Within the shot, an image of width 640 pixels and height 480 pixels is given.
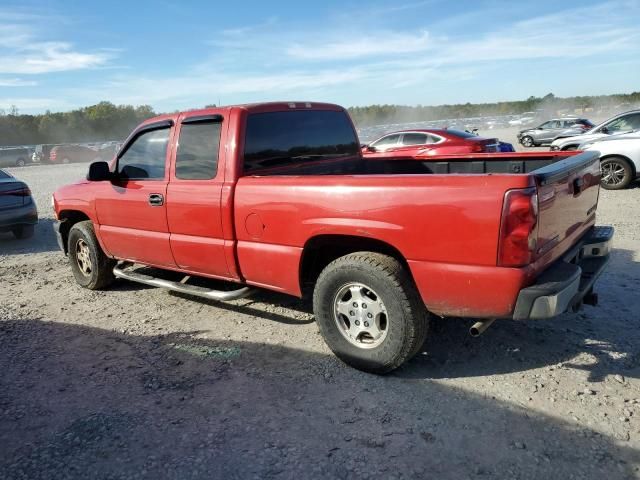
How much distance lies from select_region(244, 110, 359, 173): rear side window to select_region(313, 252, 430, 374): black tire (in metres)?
1.26

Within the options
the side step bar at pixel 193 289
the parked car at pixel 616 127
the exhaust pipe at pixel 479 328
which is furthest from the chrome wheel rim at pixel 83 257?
the parked car at pixel 616 127

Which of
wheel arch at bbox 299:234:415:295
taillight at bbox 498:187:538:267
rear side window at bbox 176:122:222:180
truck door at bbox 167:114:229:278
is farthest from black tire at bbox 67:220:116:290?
taillight at bbox 498:187:538:267

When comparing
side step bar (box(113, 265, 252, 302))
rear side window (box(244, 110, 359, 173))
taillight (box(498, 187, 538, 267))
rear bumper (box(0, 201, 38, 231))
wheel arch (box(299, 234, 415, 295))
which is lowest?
side step bar (box(113, 265, 252, 302))

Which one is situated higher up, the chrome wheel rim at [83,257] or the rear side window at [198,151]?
the rear side window at [198,151]

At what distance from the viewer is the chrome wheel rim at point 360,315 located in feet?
11.5

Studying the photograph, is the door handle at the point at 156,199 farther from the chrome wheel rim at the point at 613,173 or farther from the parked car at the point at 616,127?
the parked car at the point at 616,127

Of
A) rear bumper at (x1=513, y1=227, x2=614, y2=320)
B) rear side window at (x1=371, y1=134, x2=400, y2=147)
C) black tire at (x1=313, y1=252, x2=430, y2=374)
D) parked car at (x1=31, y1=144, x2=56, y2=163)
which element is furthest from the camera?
parked car at (x1=31, y1=144, x2=56, y2=163)

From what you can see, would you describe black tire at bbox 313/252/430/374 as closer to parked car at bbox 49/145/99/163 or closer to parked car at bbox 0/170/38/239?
parked car at bbox 0/170/38/239

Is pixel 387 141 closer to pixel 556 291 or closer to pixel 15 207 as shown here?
pixel 15 207

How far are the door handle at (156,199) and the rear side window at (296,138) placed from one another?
0.96 metres

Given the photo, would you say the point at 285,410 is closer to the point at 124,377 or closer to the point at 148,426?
the point at 148,426

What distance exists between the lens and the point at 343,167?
16.6 feet

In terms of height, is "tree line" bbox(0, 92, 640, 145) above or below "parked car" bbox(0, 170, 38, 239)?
above

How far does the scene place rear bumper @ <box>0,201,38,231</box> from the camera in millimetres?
8711
